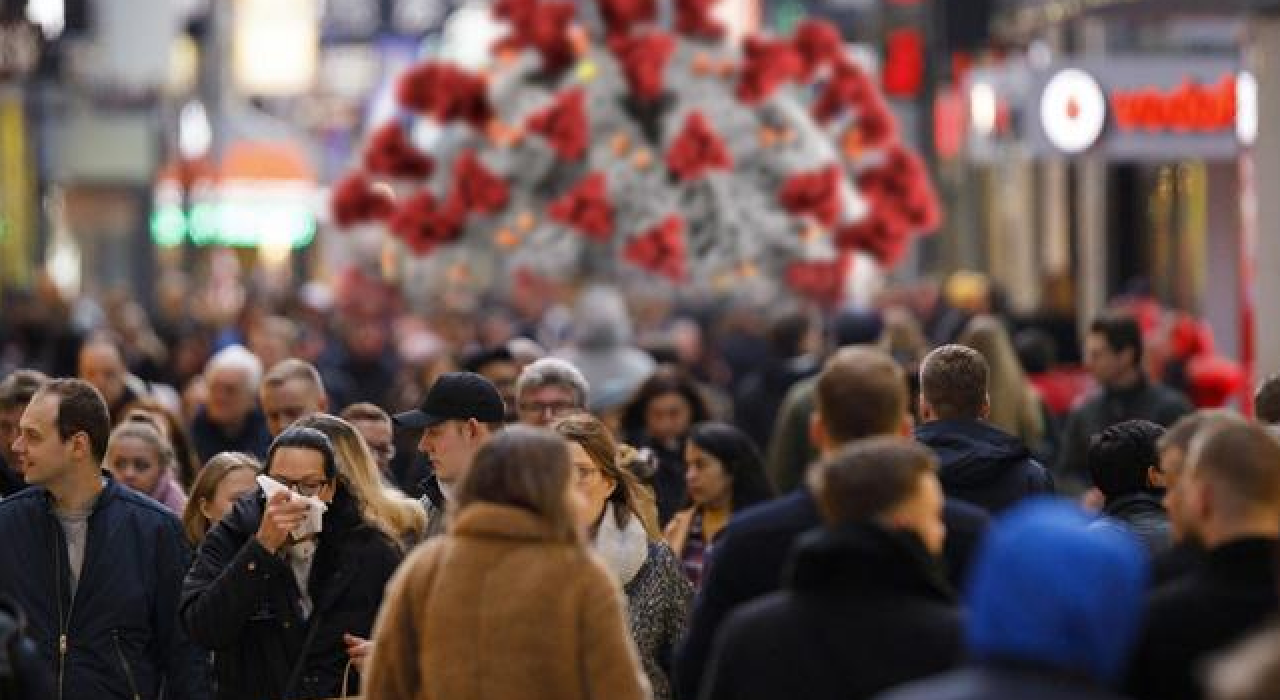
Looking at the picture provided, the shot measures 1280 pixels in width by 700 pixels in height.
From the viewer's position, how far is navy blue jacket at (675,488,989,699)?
810 centimetres

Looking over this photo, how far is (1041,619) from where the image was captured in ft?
18.6

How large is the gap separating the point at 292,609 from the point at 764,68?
8523 mm

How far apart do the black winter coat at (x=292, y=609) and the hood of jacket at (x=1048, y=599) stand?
428 cm

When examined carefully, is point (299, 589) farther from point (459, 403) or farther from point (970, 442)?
point (970, 442)

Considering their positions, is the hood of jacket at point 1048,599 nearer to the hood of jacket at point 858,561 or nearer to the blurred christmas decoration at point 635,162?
the hood of jacket at point 858,561

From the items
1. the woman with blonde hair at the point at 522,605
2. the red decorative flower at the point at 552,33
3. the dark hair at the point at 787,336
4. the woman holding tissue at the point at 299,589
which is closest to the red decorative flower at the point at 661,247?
the red decorative flower at the point at 552,33

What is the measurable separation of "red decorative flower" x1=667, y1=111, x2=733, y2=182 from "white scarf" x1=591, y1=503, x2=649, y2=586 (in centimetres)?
721

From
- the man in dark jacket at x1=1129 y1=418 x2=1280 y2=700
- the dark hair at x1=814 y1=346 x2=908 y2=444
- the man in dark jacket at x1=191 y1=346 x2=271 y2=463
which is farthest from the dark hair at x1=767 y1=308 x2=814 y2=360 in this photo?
the man in dark jacket at x1=1129 y1=418 x2=1280 y2=700

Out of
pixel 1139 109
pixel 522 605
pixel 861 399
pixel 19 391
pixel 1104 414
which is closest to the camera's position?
pixel 522 605

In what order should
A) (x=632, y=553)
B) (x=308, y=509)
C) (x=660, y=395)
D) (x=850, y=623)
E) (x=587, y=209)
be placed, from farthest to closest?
(x=587, y=209)
(x=660, y=395)
(x=632, y=553)
(x=308, y=509)
(x=850, y=623)

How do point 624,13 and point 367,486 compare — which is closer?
point 367,486

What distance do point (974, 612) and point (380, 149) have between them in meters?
12.3

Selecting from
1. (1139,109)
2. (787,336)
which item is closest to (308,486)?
(787,336)

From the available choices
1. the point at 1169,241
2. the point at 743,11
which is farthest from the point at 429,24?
the point at 743,11
